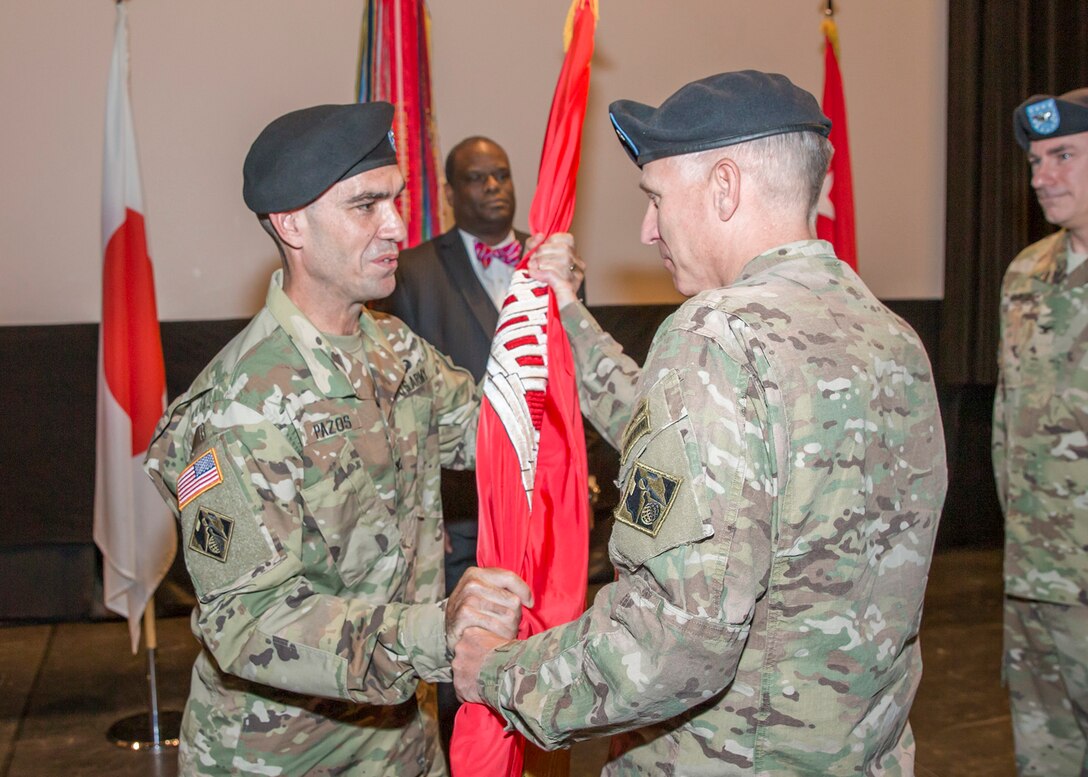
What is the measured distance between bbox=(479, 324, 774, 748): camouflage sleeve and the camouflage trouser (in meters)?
1.98

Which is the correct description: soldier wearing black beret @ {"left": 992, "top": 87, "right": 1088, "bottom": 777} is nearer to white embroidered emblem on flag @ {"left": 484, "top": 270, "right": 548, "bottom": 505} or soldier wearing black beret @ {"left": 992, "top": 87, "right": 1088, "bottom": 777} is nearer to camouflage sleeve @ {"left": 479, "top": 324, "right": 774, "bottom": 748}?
white embroidered emblem on flag @ {"left": 484, "top": 270, "right": 548, "bottom": 505}

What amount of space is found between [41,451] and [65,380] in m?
0.31

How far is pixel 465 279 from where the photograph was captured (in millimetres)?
3639

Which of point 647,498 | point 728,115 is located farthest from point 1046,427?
point 647,498

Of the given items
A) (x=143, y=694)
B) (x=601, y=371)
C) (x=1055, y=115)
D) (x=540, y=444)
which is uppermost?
(x=1055, y=115)

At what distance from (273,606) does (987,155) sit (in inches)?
199

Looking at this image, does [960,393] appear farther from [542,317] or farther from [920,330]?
[542,317]

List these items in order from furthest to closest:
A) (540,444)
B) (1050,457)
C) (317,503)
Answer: (1050,457) < (540,444) < (317,503)

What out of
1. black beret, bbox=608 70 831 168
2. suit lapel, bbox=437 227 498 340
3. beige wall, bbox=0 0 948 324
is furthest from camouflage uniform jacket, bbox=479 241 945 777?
beige wall, bbox=0 0 948 324

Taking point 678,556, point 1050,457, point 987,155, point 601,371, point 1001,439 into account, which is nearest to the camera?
point 678,556

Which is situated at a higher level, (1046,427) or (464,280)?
(464,280)

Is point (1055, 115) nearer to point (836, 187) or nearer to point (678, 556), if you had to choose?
point (836, 187)

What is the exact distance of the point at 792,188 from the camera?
1438 millimetres

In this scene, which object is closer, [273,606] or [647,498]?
[647,498]
